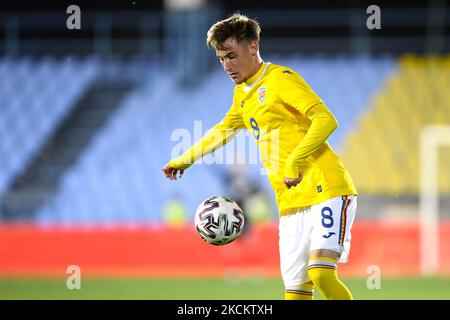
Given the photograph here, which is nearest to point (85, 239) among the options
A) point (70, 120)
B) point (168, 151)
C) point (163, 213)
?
point (163, 213)

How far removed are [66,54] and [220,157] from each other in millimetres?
5297

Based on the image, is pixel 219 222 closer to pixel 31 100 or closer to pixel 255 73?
pixel 255 73

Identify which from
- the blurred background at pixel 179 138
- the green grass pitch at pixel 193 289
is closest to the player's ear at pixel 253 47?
the green grass pitch at pixel 193 289

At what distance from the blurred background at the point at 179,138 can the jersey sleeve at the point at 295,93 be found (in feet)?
19.0

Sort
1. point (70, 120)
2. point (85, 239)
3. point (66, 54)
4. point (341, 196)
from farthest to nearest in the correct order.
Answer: point (66, 54) → point (70, 120) → point (85, 239) → point (341, 196)

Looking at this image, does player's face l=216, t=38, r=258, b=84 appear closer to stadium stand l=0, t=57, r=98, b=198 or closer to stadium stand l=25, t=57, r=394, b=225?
stadium stand l=25, t=57, r=394, b=225

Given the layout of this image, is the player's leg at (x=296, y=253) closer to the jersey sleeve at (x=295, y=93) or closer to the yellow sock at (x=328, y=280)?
the yellow sock at (x=328, y=280)

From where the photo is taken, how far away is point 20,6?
17531 millimetres

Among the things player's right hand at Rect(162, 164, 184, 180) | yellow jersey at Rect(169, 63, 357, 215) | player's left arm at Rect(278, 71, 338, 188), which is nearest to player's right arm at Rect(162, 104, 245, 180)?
player's right hand at Rect(162, 164, 184, 180)

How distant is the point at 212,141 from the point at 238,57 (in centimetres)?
75

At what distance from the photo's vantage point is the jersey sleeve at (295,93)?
204 inches

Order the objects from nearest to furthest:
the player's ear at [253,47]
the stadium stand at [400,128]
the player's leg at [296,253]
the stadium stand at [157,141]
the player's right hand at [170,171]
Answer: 1. the player's leg at [296,253]
2. the player's ear at [253,47]
3. the player's right hand at [170,171]
4. the stadium stand at [157,141]
5. the stadium stand at [400,128]

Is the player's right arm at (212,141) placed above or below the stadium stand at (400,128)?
below
